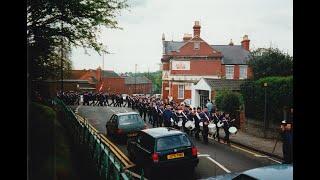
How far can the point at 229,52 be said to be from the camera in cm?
1848

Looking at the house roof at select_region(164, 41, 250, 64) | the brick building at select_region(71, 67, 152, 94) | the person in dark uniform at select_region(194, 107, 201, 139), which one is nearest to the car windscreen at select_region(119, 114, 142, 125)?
the person in dark uniform at select_region(194, 107, 201, 139)

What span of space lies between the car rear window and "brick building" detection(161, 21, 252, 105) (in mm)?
5972

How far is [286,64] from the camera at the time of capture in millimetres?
16625

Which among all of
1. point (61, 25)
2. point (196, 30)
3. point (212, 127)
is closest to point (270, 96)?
point (212, 127)

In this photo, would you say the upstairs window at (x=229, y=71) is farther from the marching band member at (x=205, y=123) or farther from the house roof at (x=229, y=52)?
the marching band member at (x=205, y=123)

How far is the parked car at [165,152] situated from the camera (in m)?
9.21

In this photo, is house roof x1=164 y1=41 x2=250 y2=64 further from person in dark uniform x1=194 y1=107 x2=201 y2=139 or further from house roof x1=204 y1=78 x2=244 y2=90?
person in dark uniform x1=194 y1=107 x2=201 y2=139

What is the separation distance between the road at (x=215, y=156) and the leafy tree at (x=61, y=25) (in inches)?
166

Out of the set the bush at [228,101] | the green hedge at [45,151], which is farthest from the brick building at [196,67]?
the green hedge at [45,151]

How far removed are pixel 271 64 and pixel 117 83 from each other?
7.75m

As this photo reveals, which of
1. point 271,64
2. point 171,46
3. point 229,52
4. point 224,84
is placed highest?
point 171,46

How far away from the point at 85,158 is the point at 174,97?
19.2 feet

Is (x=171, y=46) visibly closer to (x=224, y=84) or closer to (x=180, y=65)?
(x=180, y=65)
